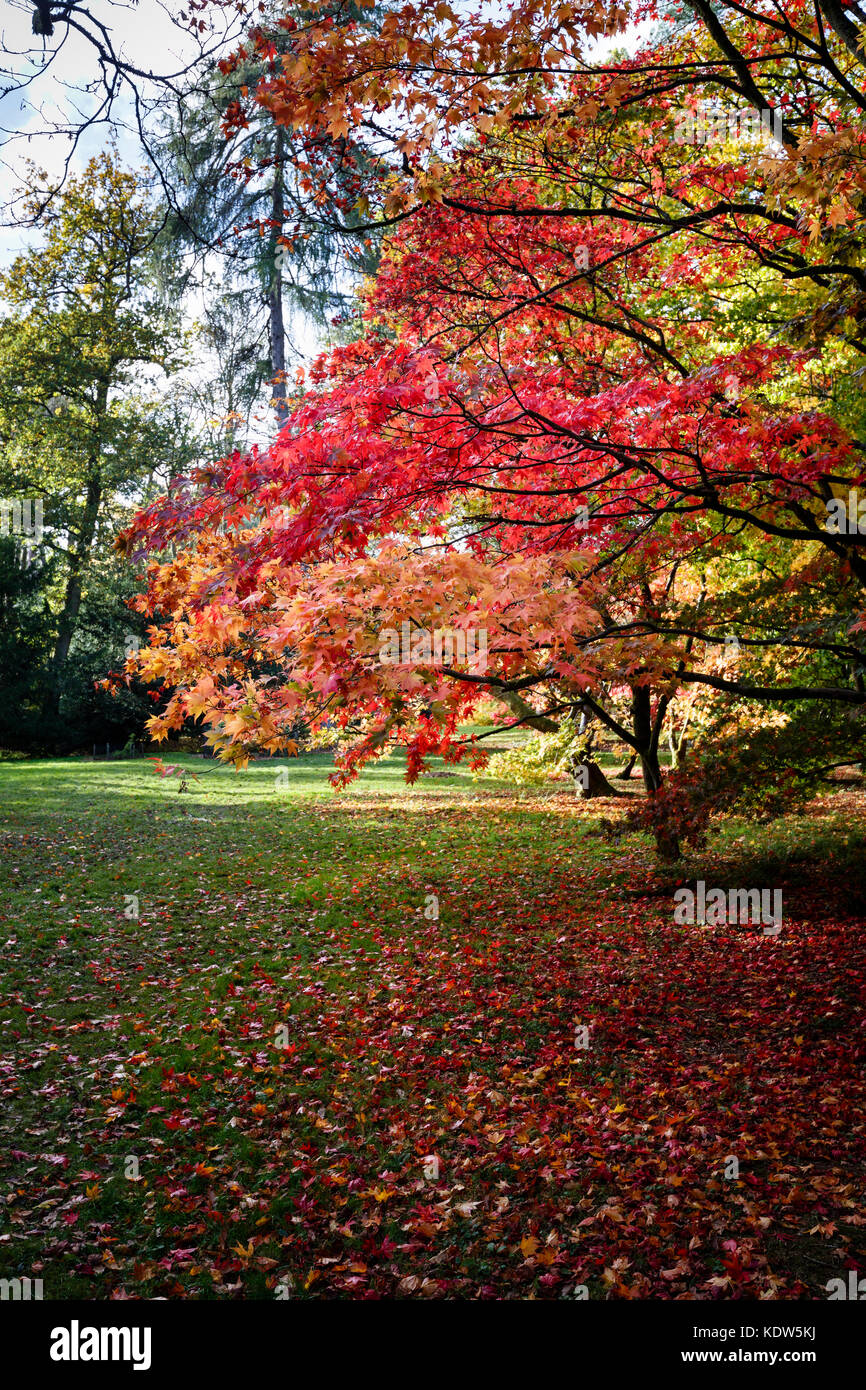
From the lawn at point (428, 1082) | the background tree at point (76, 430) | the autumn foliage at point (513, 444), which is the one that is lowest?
the lawn at point (428, 1082)

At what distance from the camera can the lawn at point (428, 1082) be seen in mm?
3625

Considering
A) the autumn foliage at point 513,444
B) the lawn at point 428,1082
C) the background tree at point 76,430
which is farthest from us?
the background tree at point 76,430

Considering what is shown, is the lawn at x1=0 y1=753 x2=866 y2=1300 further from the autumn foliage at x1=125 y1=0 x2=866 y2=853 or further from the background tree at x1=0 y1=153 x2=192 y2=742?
the background tree at x1=0 y1=153 x2=192 y2=742

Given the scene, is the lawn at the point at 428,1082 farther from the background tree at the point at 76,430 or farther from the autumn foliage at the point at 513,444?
the background tree at the point at 76,430

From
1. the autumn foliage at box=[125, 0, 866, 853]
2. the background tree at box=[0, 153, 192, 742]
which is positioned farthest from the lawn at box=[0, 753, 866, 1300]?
the background tree at box=[0, 153, 192, 742]

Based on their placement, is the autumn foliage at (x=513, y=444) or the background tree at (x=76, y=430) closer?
the autumn foliage at (x=513, y=444)

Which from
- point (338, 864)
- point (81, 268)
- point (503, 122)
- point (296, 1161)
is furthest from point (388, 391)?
point (81, 268)

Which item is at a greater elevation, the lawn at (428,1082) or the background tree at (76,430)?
the background tree at (76,430)

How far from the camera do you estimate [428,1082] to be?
210 inches

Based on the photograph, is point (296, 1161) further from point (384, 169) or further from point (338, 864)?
point (338, 864)

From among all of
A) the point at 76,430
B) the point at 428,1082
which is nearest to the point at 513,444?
the point at 428,1082

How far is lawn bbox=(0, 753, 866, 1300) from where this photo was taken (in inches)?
143

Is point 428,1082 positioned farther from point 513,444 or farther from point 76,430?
point 76,430

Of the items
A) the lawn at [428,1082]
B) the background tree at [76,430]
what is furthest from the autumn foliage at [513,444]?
the background tree at [76,430]
